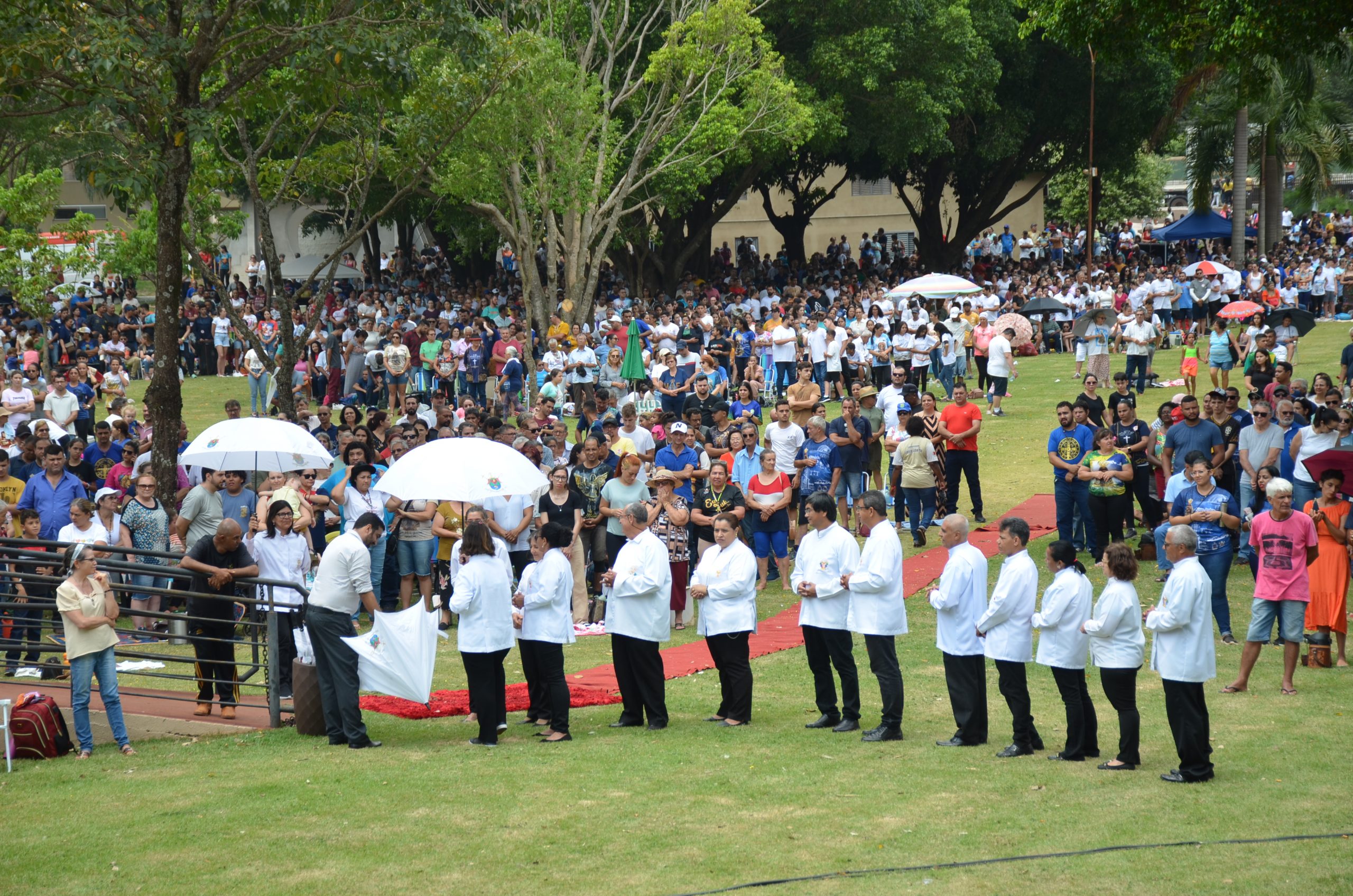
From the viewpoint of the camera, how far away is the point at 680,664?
12.3 meters

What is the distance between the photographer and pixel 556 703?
9.87 metres

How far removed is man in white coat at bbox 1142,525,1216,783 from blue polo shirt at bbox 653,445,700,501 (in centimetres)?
664

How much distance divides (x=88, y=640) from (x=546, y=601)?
10.5 feet

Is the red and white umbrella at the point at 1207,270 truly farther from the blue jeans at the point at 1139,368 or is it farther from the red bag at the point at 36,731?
the red bag at the point at 36,731

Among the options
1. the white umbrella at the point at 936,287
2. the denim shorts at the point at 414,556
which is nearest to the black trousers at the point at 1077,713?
the denim shorts at the point at 414,556

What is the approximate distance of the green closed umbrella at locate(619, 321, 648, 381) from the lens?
24.0 meters

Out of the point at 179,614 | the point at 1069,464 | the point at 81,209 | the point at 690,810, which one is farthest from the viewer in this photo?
the point at 81,209

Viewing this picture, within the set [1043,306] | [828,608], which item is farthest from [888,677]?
[1043,306]

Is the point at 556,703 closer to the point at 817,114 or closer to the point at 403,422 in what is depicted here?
the point at 403,422

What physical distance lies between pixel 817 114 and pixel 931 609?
2170 centimetres

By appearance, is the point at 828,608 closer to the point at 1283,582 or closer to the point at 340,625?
the point at 340,625

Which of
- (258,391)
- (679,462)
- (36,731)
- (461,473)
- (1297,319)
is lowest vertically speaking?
(36,731)

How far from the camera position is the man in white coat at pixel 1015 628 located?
351 inches

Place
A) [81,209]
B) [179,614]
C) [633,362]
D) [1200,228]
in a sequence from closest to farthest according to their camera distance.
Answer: [179,614] → [633,362] → [1200,228] → [81,209]
